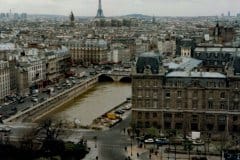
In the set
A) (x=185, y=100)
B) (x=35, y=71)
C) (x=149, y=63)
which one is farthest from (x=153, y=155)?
(x=35, y=71)

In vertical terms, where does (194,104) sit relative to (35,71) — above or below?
below

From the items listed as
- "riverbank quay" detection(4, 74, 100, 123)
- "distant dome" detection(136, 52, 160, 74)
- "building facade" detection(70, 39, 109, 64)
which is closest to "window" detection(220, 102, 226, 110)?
"distant dome" detection(136, 52, 160, 74)

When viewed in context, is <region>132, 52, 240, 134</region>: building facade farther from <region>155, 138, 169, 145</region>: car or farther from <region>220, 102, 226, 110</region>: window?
<region>155, 138, 169, 145</region>: car

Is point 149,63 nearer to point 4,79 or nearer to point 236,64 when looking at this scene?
point 236,64

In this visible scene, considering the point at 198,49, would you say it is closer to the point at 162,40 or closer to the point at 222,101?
the point at 222,101

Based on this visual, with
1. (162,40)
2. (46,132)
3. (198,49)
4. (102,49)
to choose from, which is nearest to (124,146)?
(46,132)

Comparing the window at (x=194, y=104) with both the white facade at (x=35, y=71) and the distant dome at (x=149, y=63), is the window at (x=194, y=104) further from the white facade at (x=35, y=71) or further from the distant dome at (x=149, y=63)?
the white facade at (x=35, y=71)

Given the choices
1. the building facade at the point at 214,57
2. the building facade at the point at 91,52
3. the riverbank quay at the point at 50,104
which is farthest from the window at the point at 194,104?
the building facade at the point at 91,52
